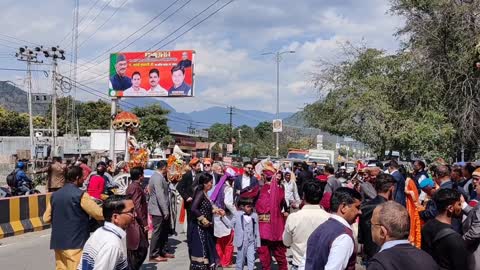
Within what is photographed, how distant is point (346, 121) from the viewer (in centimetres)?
2711

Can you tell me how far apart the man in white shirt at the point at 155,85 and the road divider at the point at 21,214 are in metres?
20.2

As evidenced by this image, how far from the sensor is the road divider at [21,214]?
1219 cm

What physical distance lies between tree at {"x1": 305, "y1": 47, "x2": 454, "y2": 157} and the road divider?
1584 centimetres

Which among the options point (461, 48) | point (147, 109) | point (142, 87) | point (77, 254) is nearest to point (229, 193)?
point (77, 254)

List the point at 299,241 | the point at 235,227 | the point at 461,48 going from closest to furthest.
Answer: the point at 299,241, the point at 235,227, the point at 461,48

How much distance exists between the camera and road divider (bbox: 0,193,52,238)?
480 inches

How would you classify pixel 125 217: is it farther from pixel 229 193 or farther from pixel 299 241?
pixel 229 193

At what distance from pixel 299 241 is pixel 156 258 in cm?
503

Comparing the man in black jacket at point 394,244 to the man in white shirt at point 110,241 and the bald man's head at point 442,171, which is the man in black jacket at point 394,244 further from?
the bald man's head at point 442,171

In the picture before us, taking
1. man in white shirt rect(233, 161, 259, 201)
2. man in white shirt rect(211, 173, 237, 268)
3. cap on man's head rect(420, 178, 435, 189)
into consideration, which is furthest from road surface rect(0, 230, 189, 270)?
cap on man's head rect(420, 178, 435, 189)

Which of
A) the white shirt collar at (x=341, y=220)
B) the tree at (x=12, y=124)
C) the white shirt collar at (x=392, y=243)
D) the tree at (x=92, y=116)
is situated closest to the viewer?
the white shirt collar at (x=392, y=243)

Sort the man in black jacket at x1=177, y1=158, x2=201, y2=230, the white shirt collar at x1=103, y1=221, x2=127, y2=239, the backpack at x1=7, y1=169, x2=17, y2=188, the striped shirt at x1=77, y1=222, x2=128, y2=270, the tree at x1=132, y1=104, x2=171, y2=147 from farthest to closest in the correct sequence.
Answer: the tree at x1=132, y1=104, x2=171, y2=147 → the backpack at x1=7, y1=169, x2=17, y2=188 → the man in black jacket at x1=177, y1=158, x2=201, y2=230 → the white shirt collar at x1=103, y1=221, x2=127, y2=239 → the striped shirt at x1=77, y1=222, x2=128, y2=270

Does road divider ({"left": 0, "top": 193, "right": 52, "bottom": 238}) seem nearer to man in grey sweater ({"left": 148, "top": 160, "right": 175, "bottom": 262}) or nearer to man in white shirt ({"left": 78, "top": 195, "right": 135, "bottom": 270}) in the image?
man in grey sweater ({"left": 148, "top": 160, "right": 175, "bottom": 262})

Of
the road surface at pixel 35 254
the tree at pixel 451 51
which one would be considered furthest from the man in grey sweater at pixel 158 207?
the tree at pixel 451 51
